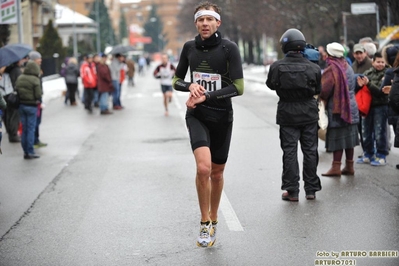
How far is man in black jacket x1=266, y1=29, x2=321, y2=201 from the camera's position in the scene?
872 centimetres

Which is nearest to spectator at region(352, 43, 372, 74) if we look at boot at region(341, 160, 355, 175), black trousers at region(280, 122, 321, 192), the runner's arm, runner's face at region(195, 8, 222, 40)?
boot at region(341, 160, 355, 175)

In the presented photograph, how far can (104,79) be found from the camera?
23359mm

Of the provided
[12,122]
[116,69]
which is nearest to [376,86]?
[12,122]

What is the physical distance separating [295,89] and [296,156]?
788 millimetres

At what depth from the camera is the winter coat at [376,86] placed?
11141 mm

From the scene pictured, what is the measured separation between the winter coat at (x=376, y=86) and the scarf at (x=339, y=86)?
1.18 metres

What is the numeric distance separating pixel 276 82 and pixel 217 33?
2.19 metres

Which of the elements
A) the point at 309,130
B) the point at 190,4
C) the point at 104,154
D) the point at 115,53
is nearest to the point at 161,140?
the point at 104,154

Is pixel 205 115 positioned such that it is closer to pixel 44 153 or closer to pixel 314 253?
pixel 314 253

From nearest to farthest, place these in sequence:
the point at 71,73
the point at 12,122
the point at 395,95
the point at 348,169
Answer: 1. the point at 395,95
2. the point at 348,169
3. the point at 12,122
4. the point at 71,73

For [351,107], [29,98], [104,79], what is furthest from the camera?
[104,79]

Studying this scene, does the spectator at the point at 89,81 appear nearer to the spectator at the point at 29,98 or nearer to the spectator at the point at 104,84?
the spectator at the point at 104,84

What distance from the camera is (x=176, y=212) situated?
842 centimetres

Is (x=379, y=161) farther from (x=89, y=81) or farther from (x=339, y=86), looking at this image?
(x=89, y=81)
